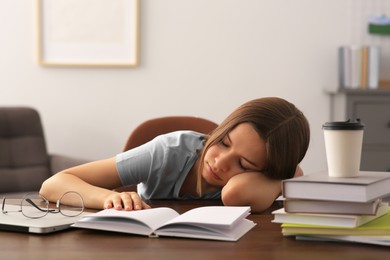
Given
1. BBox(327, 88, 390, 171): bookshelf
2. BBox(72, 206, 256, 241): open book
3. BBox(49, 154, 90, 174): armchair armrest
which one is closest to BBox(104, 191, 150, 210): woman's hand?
BBox(72, 206, 256, 241): open book

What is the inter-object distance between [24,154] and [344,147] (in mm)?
2912

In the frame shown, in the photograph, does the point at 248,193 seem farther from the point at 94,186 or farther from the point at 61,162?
the point at 61,162

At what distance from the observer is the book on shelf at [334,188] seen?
1.27 meters

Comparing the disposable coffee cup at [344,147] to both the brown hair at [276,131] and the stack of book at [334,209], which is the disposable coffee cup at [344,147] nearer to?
the stack of book at [334,209]

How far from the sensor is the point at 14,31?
4328mm

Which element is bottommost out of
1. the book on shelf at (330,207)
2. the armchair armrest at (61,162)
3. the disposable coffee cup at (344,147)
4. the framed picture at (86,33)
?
the armchair armrest at (61,162)

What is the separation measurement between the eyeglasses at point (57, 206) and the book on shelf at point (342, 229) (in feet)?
1.58

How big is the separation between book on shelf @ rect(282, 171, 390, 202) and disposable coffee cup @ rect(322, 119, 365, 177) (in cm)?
4

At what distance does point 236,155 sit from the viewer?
183 cm

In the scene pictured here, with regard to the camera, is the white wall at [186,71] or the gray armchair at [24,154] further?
the white wall at [186,71]

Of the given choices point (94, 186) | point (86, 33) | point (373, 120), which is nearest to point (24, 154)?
point (86, 33)

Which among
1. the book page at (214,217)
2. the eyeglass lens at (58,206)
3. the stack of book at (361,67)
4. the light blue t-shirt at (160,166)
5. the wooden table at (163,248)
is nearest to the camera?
the wooden table at (163,248)

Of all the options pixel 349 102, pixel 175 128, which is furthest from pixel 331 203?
pixel 349 102

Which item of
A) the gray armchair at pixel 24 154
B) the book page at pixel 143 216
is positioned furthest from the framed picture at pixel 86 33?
the book page at pixel 143 216
